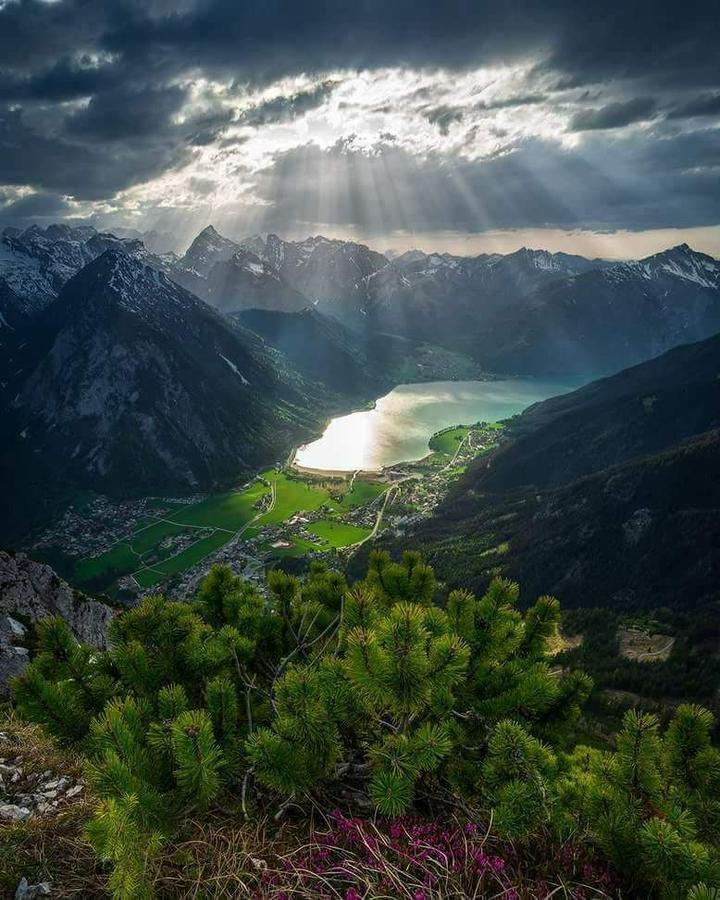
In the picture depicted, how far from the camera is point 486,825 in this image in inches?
175

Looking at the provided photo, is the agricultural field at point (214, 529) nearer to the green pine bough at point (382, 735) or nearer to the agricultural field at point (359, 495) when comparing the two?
the agricultural field at point (359, 495)

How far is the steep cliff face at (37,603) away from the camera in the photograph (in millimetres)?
24527

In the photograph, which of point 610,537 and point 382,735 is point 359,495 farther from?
point 382,735

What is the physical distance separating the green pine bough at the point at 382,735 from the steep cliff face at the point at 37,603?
20.6 meters

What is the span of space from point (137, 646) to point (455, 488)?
18996 centimetres

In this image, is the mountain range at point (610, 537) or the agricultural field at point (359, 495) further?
the agricultural field at point (359, 495)

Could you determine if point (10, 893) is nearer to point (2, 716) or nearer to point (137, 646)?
point (137, 646)

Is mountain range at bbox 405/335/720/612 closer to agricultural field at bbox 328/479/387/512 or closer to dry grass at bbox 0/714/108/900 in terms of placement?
agricultural field at bbox 328/479/387/512

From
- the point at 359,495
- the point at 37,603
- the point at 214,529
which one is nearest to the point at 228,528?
the point at 214,529

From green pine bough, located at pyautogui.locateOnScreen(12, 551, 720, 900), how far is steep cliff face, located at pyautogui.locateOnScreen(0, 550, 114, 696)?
2064 cm

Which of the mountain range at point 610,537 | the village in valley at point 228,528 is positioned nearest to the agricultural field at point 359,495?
the village in valley at point 228,528

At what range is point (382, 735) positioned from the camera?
17.0 feet

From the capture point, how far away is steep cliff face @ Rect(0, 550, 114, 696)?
80.5ft

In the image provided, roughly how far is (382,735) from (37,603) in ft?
98.1
